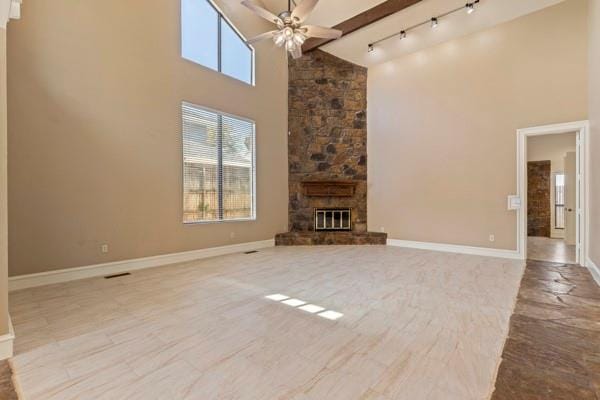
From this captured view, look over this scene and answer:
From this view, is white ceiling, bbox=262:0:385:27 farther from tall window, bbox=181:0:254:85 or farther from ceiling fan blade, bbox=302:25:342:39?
ceiling fan blade, bbox=302:25:342:39

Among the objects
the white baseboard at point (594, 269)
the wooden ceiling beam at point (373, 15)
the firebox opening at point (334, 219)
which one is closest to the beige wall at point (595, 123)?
the white baseboard at point (594, 269)

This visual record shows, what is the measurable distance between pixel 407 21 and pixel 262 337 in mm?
6006

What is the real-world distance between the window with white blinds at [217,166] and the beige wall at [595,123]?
560 cm

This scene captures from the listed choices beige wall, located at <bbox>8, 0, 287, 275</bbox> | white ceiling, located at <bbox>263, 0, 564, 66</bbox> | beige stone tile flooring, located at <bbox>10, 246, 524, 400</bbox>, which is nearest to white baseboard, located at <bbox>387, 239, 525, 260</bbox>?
beige stone tile flooring, located at <bbox>10, 246, 524, 400</bbox>

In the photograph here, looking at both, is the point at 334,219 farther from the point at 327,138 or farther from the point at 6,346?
the point at 6,346

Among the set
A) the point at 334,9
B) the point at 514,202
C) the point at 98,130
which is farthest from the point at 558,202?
the point at 98,130

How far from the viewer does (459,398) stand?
1585mm

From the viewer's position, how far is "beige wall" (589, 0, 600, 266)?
12.7 ft

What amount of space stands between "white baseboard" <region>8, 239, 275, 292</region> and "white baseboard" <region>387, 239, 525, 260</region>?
360 cm

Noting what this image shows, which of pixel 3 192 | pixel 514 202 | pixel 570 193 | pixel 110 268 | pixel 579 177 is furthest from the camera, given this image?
pixel 570 193

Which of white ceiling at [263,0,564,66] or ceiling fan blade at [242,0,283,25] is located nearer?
ceiling fan blade at [242,0,283,25]

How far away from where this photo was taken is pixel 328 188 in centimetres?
703

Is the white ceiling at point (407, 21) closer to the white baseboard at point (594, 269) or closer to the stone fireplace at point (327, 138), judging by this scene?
the stone fireplace at point (327, 138)

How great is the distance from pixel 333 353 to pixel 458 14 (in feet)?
19.6
